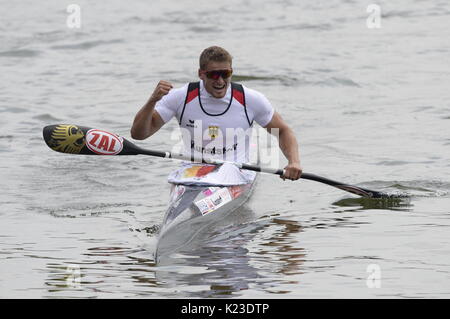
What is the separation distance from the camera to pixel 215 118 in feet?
32.2

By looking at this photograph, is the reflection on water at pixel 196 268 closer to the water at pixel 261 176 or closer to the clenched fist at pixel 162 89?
the water at pixel 261 176

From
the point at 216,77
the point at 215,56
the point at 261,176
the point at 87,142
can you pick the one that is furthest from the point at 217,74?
the point at 261,176

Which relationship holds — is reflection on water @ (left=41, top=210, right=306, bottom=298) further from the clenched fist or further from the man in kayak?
the clenched fist

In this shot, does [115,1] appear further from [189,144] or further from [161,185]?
[189,144]

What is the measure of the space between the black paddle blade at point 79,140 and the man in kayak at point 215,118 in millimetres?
464

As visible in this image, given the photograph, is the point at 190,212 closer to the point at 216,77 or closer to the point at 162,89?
the point at 162,89

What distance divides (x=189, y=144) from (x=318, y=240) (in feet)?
5.45

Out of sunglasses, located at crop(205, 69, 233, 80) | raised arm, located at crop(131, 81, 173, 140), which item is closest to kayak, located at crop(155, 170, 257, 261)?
raised arm, located at crop(131, 81, 173, 140)

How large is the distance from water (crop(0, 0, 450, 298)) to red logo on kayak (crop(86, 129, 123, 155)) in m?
0.79

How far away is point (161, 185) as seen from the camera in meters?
12.4

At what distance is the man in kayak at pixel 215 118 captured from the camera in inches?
380

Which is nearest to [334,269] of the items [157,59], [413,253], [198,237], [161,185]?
[413,253]

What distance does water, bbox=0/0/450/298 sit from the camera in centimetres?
814
